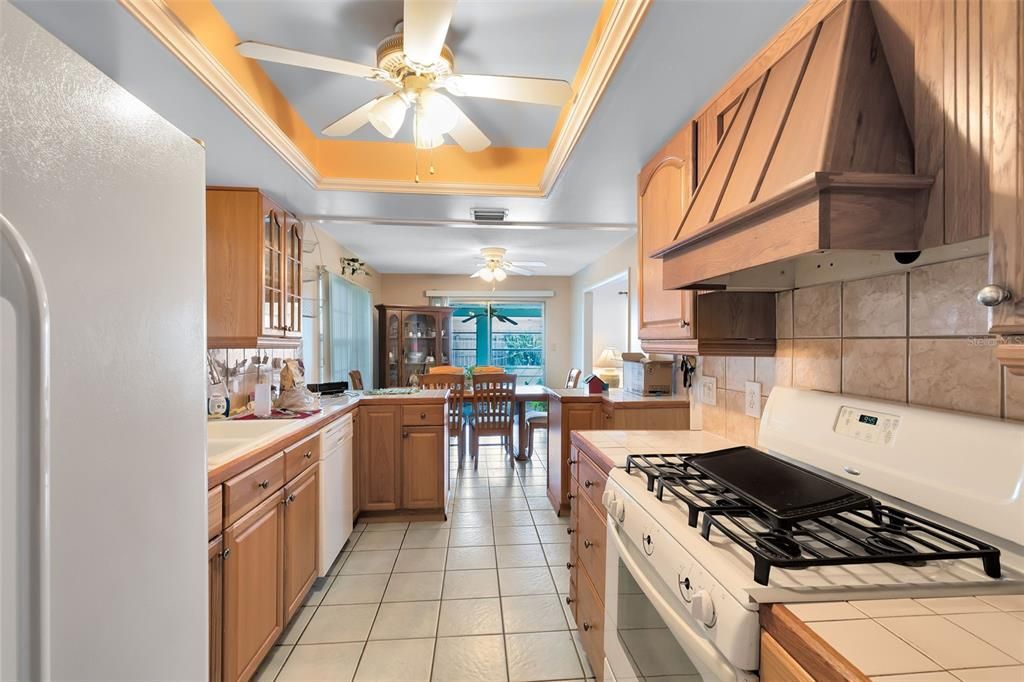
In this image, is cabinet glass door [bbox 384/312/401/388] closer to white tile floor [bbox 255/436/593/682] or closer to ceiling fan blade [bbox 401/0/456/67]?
white tile floor [bbox 255/436/593/682]

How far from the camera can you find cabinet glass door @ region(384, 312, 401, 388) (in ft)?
18.6

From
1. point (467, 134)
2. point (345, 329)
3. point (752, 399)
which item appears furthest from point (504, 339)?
point (752, 399)

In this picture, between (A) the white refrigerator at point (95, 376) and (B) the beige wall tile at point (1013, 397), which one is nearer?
(A) the white refrigerator at point (95, 376)

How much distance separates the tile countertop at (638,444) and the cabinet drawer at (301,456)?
125 cm

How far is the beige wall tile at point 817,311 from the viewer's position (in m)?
1.23

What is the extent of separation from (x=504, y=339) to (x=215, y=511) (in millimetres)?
5564

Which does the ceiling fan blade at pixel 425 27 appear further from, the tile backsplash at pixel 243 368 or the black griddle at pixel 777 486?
the tile backsplash at pixel 243 368

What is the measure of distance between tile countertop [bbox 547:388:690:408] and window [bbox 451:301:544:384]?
11.6ft

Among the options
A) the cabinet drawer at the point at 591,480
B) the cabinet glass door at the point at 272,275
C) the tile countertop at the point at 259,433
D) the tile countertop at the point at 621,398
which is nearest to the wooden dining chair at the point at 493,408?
the tile countertop at the point at 621,398

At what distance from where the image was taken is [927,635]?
588 mm

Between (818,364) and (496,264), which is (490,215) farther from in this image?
(818,364)

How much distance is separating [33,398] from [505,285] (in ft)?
19.7

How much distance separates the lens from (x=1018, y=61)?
23.2 inches

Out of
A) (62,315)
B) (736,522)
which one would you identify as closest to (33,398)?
(62,315)
